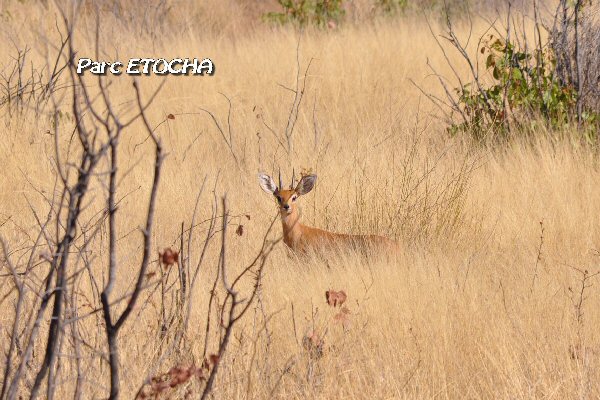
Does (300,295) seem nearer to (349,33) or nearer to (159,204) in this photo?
(159,204)

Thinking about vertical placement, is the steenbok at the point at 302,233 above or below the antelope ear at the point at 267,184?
below

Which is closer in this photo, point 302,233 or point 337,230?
point 302,233

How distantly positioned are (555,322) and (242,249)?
1.93 meters

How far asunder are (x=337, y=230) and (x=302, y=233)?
0.48 m

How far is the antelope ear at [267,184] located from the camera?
18.2 ft

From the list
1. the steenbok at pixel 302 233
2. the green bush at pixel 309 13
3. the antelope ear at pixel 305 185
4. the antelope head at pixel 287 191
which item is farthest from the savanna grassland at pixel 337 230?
the green bush at pixel 309 13

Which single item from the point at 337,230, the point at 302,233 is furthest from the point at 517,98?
the point at 302,233

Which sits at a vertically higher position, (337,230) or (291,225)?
(291,225)

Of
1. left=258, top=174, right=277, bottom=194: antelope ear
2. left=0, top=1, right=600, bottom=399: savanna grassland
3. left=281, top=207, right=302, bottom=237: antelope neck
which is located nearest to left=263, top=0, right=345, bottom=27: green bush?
left=0, top=1, right=600, bottom=399: savanna grassland

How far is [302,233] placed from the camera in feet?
18.3

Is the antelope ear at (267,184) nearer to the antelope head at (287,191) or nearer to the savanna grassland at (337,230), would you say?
the antelope head at (287,191)

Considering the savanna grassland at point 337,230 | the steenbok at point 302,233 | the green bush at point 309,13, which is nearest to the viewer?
the savanna grassland at point 337,230

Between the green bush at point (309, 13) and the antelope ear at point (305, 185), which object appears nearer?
the antelope ear at point (305, 185)

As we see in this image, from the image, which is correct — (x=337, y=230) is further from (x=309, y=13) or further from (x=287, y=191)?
(x=309, y=13)
